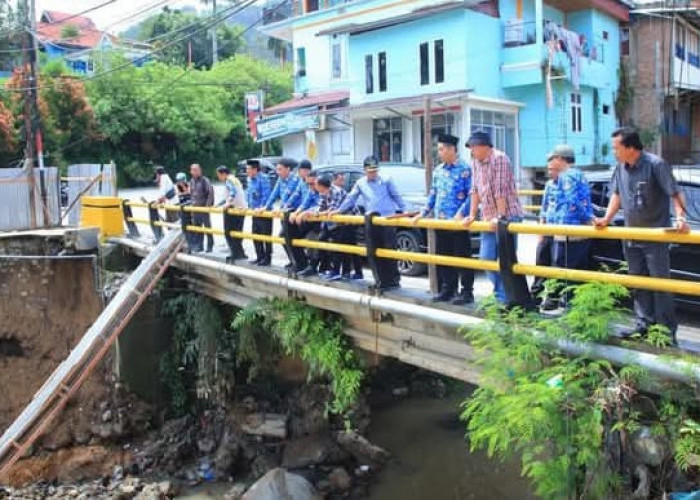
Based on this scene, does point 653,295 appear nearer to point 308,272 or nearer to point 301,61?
point 308,272

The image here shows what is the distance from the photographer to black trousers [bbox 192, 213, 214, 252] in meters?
11.8

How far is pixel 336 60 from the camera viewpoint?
99.9ft

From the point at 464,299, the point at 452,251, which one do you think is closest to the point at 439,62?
the point at 452,251

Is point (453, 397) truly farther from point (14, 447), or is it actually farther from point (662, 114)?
point (662, 114)

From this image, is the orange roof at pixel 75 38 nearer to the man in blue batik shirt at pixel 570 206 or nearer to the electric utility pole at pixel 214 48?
the electric utility pole at pixel 214 48

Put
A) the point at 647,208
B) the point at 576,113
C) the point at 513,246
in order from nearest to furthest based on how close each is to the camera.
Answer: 1. the point at 647,208
2. the point at 513,246
3. the point at 576,113

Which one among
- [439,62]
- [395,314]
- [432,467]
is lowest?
[432,467]

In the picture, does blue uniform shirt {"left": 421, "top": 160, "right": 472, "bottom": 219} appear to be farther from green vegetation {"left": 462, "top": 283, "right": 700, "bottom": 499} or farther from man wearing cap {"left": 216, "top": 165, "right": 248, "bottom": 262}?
man wearing cap {"left": 216, "top": 165, "right": 248, "bottom": 262}

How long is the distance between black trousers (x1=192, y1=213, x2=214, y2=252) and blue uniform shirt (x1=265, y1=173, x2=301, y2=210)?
7.61 feet

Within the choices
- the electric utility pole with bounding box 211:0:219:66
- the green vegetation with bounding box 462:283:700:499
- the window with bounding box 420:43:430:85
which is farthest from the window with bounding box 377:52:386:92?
the electric utility pole with bounding box 211:0:219:66

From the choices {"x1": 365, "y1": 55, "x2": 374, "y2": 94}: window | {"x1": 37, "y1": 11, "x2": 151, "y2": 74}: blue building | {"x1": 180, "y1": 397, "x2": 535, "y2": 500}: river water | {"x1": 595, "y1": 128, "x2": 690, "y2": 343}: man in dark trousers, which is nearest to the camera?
{"x1": 595, "y1": 128, "x2": 690, "y2": 343}: man in dark trousers

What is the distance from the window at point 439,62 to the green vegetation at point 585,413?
20.0 meters

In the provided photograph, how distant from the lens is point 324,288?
7.93m

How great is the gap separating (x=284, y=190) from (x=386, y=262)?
8.75 ft
